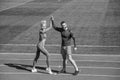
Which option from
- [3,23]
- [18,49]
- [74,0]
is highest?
[18,49]

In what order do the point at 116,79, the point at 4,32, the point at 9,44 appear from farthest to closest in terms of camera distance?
1. the point at 4,32
2. the point at 9,44
3. the point at 116,79

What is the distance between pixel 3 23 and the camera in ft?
89.8

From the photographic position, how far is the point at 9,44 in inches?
758

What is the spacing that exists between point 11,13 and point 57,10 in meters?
4.48

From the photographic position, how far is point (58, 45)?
1895 centimetres

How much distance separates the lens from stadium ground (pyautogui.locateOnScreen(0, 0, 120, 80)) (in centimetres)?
1352

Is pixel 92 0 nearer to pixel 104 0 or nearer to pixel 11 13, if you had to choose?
pixel 104 0

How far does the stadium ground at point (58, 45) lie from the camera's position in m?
13.5

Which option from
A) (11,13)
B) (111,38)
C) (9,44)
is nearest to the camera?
(9,44)

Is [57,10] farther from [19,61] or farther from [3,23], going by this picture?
[19,61]

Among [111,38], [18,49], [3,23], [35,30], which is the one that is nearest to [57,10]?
[3,23]

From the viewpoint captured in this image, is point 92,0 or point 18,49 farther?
point 92,0

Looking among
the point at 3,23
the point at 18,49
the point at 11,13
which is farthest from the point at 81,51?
the point at 11,13

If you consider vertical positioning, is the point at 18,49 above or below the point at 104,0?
above
